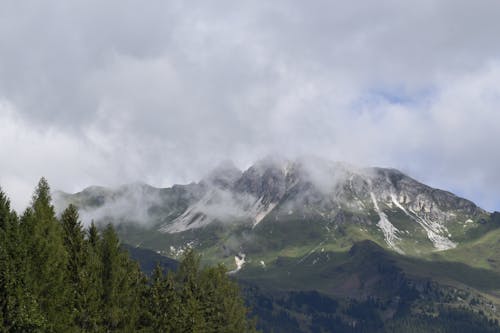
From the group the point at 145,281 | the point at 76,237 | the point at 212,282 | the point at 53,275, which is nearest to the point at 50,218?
the point at 76,237

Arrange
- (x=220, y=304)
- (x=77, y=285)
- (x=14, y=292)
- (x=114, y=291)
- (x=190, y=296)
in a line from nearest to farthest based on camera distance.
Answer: (x=14, y=292), (x=77, y=285), (x=114, y=291), (x=190, y=296), (x=220, y=304)

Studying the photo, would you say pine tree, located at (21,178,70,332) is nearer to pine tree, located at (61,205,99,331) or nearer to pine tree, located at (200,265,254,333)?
pine tree, located at (61,205,99,331)

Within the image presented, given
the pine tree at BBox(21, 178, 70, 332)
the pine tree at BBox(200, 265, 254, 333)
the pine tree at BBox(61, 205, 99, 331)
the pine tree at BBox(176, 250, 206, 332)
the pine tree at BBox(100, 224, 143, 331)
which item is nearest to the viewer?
the pine tree at BBox(21, 178, 70, 332)

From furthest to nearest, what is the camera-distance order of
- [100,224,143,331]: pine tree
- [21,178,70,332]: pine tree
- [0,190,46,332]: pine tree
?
1. [100,224,143,331]: pine tree
2. [21,178,70,332]: pine tree
3. [0,190,46,332]: pine tree

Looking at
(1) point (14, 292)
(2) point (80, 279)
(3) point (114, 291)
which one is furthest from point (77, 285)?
(1) point (14, 292)

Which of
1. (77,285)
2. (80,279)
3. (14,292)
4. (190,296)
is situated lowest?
(14,292)

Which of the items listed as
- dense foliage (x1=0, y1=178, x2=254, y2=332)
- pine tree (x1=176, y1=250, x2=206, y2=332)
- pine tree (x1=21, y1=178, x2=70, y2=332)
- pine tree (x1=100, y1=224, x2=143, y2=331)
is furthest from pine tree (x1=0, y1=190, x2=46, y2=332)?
pine tree (x1=176, y1=250, x2=206, y2=332)

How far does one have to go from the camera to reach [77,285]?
55750mm

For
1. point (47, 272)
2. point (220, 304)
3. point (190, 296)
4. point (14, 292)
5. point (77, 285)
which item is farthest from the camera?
point (220, 304)

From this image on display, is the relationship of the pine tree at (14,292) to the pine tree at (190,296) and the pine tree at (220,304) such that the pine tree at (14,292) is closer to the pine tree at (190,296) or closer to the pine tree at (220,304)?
the pine tree at (190,296)

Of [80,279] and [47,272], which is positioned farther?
[80,279]

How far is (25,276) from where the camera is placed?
46.2m

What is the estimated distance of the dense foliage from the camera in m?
45.2

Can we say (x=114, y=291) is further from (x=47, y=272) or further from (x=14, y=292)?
(x=14, y=292)
